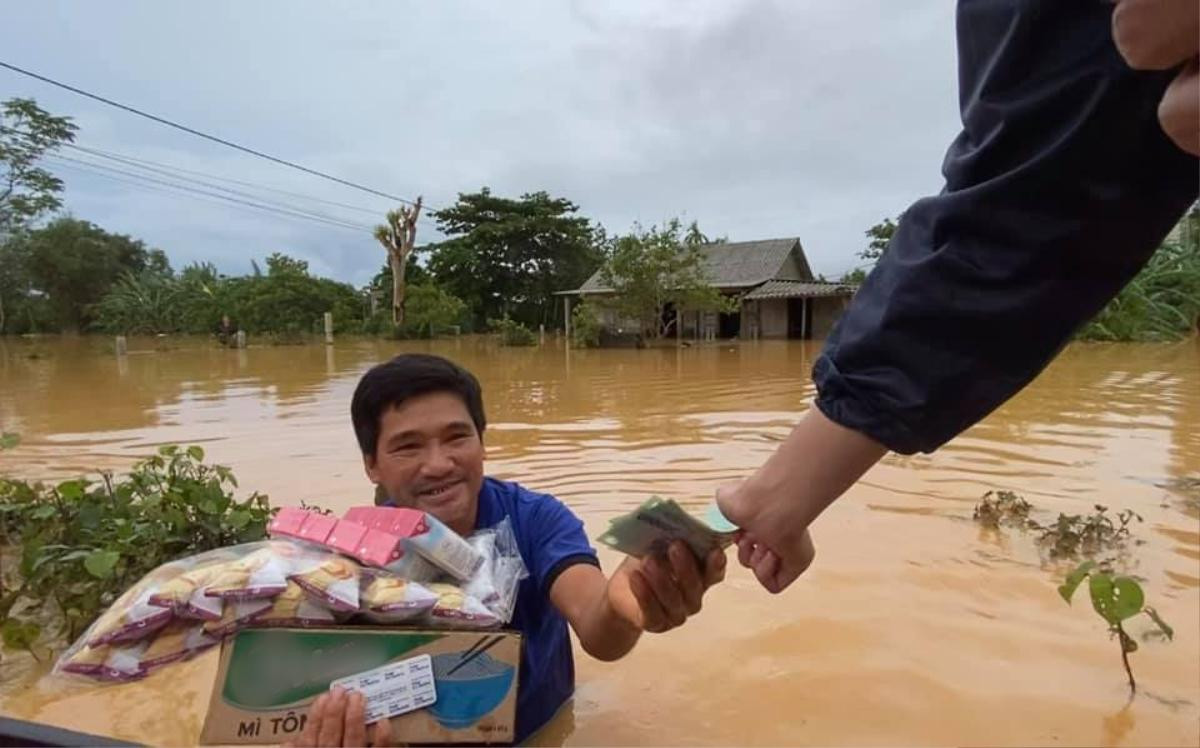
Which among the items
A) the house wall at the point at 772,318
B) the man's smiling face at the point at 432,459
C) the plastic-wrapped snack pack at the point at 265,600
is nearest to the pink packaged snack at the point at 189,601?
the plastic-wrapped snack pack at the point at 265,600

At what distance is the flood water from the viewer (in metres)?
2.25

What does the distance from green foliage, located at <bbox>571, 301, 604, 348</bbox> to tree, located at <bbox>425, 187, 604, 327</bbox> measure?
9.19 m

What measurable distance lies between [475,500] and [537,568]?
21 centimetres

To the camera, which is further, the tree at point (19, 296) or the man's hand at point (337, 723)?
the tree at point (19, 296)

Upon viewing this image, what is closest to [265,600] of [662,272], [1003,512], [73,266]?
[1003,512]

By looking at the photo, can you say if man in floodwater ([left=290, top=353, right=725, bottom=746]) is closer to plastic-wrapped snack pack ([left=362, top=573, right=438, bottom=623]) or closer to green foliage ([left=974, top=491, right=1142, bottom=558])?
plastic-wrapped snack pack ([left=362, top=573, right=438, bottom=623])

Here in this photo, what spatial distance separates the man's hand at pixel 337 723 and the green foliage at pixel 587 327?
2111cm

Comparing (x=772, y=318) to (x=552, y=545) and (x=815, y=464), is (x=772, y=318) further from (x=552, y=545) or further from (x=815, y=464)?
(x=815, y=464)

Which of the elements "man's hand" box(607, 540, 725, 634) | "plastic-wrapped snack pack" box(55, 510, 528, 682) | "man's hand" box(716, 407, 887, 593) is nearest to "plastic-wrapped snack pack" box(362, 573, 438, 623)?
"plastic-wrapped snack pack" box(55, 510, 528, 682)

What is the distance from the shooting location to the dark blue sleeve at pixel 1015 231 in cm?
70

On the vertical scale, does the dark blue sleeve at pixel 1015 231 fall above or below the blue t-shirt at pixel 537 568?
above

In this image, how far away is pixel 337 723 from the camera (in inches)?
46.8

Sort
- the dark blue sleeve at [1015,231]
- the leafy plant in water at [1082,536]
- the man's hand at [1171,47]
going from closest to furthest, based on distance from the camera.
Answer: the man's hand at [1171,47] → the dark blue sleeve at [1015,231] → the leafy plant in water at [1082,536]

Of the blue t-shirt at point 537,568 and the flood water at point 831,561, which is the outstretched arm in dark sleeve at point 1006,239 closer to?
the blue t-shirt at point 537,568
